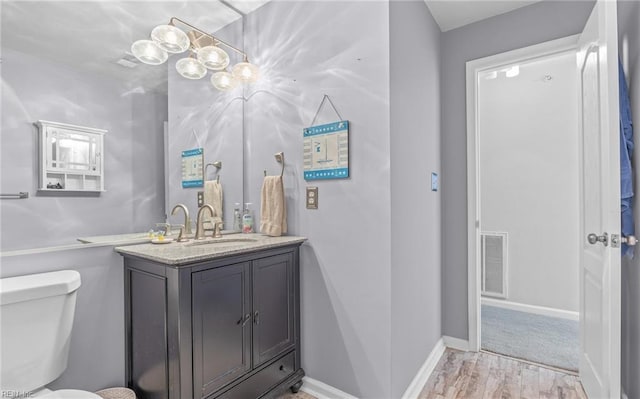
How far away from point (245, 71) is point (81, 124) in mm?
1060

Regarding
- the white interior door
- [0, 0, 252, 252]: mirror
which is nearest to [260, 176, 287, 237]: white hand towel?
[0, 0, 252, 252]: mirror

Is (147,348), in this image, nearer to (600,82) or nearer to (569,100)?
(600,82)

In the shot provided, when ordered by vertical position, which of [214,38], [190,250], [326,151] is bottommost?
[190,250]

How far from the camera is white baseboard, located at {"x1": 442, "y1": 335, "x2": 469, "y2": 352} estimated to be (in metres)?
2.54

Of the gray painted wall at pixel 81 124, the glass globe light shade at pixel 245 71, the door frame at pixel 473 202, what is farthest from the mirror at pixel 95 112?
the door frame at pixel 473 202

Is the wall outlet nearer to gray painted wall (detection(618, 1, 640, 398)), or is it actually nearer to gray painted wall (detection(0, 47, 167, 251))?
gray painted wall (detection(0, 47, 167, 251))

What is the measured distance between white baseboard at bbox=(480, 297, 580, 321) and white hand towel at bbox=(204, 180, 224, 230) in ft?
10.3

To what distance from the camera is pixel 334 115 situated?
6.20 ft

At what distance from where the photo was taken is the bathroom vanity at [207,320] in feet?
4.55

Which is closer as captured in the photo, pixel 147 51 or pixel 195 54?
pixel 147 51

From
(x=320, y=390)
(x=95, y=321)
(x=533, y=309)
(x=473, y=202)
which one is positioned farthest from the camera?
(x=533, y=309)

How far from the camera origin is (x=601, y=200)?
156 centimetres

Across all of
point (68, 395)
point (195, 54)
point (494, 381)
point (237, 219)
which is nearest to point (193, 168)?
point (237, 219)

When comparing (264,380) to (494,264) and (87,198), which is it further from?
(494,264)
